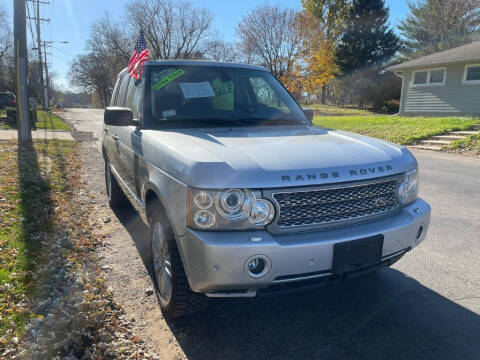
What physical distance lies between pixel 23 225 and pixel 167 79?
98.5 inches

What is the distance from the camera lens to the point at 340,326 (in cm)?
276

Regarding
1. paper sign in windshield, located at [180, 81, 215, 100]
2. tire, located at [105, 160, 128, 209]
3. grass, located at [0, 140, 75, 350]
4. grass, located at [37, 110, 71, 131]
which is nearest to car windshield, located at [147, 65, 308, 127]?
paper sign in windshield, located at [180, 81, 215, 100]

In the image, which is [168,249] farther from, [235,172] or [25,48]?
[25,48]

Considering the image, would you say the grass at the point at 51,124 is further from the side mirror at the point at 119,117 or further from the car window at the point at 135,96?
the side mirror at the point at 119,117

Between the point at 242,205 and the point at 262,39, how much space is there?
32917 mm

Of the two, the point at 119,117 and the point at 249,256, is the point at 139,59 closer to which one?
the point at 119,117

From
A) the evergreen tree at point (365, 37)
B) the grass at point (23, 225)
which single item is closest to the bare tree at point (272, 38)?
the evergreen tree at point (365, 37)

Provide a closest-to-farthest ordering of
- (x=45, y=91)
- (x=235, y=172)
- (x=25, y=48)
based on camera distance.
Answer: (x=235, y=172), (x=25, y=48), (x=45, y=91)

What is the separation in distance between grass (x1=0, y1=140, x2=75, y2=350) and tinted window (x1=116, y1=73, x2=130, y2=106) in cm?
171

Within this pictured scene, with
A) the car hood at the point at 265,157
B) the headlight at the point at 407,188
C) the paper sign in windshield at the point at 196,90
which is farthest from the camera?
the paper sign in windshield at the point at 196,90

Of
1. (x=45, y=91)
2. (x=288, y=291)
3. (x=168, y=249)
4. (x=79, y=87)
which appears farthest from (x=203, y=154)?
(x=79, y=87)

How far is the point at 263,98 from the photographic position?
400 centimetres

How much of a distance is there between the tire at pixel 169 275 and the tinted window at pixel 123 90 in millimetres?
2219

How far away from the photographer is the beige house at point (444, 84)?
60.4ft
